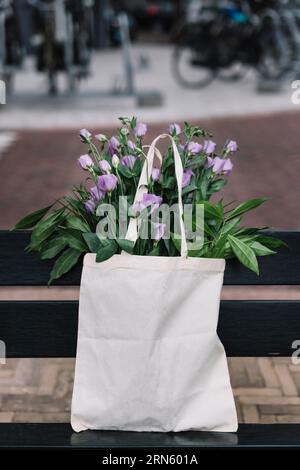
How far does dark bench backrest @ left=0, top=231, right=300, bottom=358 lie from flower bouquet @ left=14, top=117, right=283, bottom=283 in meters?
0.07

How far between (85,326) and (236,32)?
1038cm

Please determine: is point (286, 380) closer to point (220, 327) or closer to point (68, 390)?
point (68, 390)

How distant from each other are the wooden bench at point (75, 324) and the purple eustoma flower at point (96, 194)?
24cm

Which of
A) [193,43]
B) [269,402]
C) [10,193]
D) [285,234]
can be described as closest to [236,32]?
[193,43]

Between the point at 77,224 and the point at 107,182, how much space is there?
0.18 meters

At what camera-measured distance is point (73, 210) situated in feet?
7.17

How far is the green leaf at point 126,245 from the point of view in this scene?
1.97 metres

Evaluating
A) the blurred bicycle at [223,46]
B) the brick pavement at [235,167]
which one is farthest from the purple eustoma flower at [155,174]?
the blurred bicycle at [223,46]

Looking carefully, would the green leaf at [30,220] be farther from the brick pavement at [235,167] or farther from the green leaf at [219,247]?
the brick pavement at [235,167]

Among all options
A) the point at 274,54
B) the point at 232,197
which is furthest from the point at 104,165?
the point at 274,54

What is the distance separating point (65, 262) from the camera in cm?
215

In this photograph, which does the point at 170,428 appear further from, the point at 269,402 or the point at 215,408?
the point at 269,402

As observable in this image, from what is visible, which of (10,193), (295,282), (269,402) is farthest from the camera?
(10,193)
